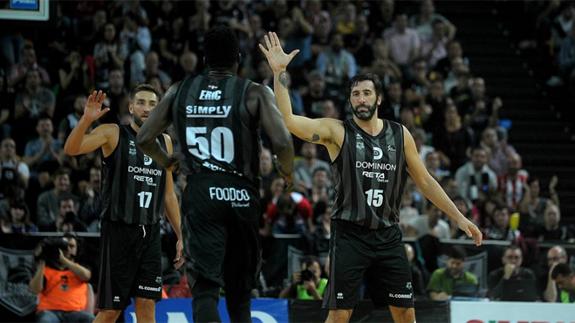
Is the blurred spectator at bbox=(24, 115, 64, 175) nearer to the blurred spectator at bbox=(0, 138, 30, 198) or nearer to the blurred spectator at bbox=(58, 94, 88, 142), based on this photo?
the blurred spectator at bbox=(58, 94, 88, 142)

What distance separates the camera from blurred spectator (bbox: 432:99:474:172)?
57.7 ft

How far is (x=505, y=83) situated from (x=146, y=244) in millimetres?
13656

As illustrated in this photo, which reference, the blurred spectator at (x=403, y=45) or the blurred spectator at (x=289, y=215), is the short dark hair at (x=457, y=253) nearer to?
the blurred spectator at (x=289, y=215)

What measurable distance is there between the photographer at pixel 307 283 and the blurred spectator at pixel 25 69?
5.86 meters

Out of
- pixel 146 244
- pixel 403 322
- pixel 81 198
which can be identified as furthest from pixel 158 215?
pixel 81 198

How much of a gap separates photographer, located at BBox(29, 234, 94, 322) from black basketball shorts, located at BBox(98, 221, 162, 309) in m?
3.23

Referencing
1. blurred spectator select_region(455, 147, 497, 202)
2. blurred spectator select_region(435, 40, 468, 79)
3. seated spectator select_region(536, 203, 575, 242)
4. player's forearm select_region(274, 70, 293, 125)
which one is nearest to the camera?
player's forearm select_region(274, 70, 293, 125)

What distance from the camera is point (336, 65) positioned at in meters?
18.5

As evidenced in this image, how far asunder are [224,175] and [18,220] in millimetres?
7383

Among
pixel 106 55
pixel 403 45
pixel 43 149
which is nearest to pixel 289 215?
pixel 43 149

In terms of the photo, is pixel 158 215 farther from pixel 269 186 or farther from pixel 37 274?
pixel 269 186

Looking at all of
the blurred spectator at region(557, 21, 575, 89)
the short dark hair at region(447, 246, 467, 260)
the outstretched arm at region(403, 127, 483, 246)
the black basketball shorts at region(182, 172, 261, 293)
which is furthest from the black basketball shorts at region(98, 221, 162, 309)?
the blurred spectator at region(557, 21, 575, 89)

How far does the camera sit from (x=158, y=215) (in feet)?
29.6

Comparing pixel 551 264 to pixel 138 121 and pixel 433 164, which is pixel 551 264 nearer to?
pixel 433 164
